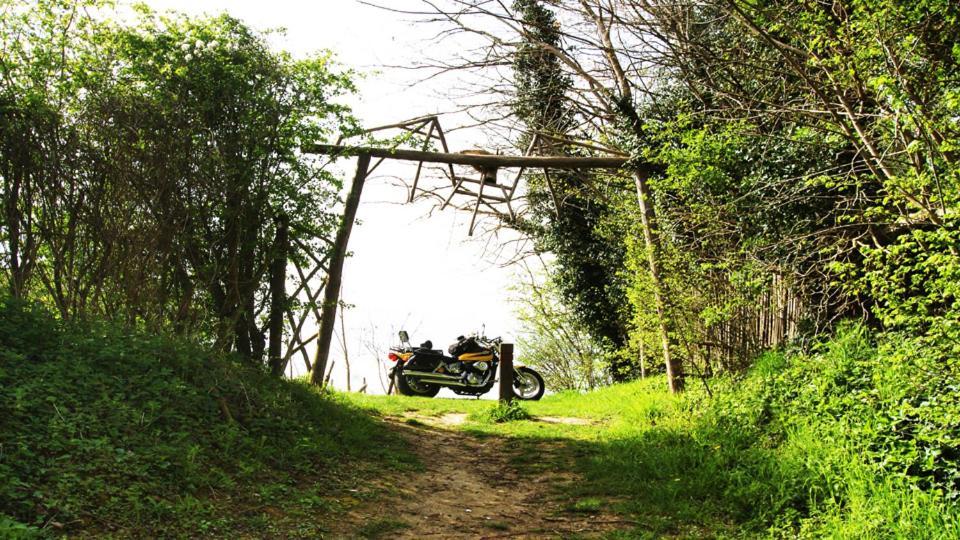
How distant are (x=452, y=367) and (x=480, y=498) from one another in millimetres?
6347

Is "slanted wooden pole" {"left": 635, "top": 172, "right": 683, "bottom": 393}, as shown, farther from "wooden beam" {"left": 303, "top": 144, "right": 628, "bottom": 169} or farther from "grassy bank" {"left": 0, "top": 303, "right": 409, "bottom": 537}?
"grassy bank" {"left": 0, "top": 303, "right": 409, "bottom": 537}

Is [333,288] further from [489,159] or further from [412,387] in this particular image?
[412,387]

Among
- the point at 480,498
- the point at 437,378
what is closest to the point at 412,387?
the point at 437,378

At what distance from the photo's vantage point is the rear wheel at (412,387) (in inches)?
513

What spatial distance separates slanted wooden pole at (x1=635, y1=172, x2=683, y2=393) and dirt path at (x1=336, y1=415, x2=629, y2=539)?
246cm

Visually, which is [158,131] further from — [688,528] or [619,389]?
[619,389]

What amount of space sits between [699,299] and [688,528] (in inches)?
172

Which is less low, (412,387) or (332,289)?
(332,289)

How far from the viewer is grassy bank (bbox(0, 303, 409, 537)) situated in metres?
4.43

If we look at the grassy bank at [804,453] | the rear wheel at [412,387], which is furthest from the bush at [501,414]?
the rear wheel at [412,387]

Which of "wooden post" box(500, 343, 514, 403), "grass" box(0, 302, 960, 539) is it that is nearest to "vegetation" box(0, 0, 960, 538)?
"grass" box(0, 302, 960, 539)

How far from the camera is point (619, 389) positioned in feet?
40.9

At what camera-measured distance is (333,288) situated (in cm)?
983

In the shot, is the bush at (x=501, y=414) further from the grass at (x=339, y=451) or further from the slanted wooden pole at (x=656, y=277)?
the slanted wooden pole at (x=656, y=277)
